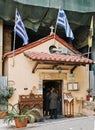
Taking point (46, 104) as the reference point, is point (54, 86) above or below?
above

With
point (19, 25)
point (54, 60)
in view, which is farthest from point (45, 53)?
point (19, 25)

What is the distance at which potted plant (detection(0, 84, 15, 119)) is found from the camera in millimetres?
14492

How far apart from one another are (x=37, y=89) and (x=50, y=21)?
4881 mm

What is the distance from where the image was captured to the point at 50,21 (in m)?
17.8

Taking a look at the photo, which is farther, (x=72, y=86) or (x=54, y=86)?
(x=54, y=86)

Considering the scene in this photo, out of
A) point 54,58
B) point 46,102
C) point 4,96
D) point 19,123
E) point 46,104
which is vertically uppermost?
point 54,58

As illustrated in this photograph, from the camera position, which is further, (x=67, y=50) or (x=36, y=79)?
(x=67, y=50)

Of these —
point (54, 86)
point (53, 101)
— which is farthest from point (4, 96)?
point (54, 86)

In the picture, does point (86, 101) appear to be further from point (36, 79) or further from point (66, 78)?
point (36, 79)

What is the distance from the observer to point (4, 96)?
1453 centimetres

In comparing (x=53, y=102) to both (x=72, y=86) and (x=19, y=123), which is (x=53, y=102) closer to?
(x=72, y=86)

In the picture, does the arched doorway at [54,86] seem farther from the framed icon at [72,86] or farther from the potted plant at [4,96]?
the potted plant at [4,96]

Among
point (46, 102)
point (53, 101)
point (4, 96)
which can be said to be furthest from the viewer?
point (46, 102)

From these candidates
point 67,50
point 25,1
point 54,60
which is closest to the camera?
point 54,60
